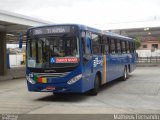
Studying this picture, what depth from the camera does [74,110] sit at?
10.6m

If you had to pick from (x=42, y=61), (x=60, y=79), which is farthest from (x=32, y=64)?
(x=60, y=79)

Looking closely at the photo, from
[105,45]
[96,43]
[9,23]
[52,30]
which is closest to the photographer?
[52,30]

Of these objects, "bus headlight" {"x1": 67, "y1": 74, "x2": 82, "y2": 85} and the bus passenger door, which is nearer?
"bus headlight" {"x1": 67, "y1": 74, "x2": 82, "y2": 85}

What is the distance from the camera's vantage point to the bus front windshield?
40.1ft

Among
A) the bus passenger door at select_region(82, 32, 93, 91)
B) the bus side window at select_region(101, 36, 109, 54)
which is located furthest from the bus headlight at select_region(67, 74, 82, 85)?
the bus side window at select_region(101, 36, 109, 54)

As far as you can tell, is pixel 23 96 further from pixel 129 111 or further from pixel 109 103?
pixel 129 111

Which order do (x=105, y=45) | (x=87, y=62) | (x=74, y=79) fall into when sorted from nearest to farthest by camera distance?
1. (x=74, y=79)
2. (x=87, y=62)
3. (x=105, y=45)

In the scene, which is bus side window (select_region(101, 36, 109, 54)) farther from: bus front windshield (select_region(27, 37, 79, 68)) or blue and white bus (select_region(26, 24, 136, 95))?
bus front windshield (select_region(27, 37, 79, 68))

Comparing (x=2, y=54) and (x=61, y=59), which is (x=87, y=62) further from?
(x=2, y=54)

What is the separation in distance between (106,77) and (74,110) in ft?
17.4

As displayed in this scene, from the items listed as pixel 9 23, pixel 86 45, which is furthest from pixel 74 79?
pixel 9 23

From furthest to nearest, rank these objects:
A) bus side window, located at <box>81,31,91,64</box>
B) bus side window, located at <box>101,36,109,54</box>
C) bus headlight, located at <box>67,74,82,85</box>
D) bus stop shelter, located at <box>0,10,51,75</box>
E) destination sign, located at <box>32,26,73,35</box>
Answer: bus stop shelter, located at <box>0,10,51,75</box> → bus side window, located at <box>101,36,109,54</box> → bus side window, located at <box>81,31,91,64</box> → destination sign, located at <box>32,26,73,35</box> → bus headlight, located at <box>67,74,82,85</box>

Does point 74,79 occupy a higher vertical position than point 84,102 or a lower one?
higher

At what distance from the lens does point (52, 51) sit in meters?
12.4
